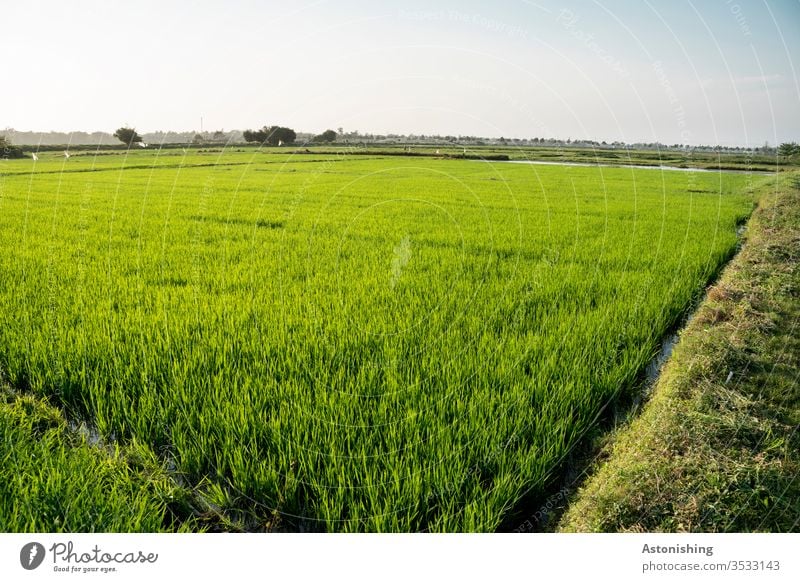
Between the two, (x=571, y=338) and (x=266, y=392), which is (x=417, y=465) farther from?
(x=571, y=338)

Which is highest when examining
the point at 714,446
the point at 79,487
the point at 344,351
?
the point at 344,351

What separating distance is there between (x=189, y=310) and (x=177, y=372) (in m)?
1.30

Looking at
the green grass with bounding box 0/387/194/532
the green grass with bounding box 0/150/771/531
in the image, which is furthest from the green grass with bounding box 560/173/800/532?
the green grass with bounding box 0/387/194/532

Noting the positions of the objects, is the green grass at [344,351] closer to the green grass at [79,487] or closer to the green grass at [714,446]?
the green grass at [79,487]

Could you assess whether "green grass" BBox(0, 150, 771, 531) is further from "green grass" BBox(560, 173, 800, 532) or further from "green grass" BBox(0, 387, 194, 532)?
"green grass" BBox(560, 173, 800, 532)

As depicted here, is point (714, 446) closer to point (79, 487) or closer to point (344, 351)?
point (344, 351)

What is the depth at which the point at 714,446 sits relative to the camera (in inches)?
108

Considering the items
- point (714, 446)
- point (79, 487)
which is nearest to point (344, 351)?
point (79, 487)

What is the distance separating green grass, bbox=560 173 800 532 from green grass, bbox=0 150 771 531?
1.00 feet

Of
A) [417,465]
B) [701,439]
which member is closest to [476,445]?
[417,465]

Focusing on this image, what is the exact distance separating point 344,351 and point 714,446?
2.31 meters
